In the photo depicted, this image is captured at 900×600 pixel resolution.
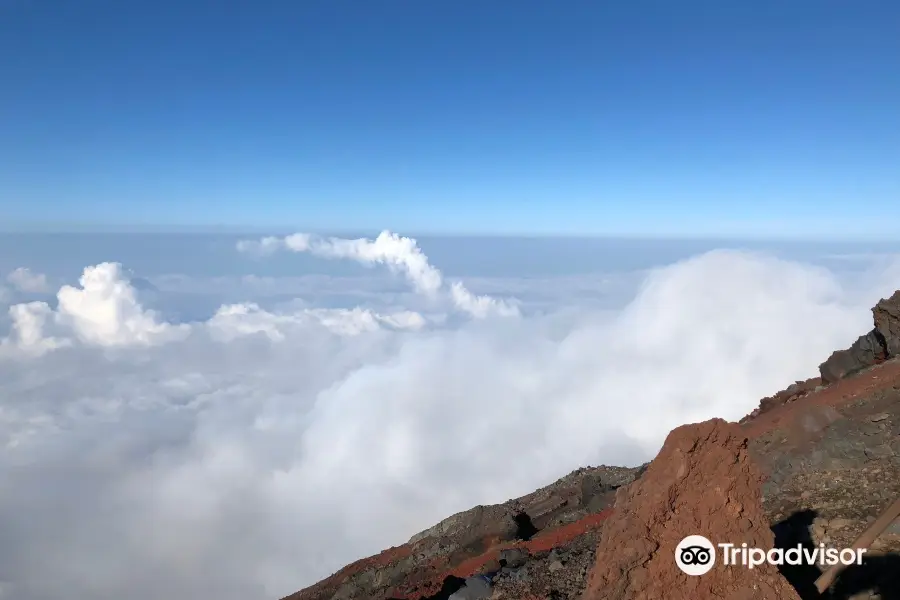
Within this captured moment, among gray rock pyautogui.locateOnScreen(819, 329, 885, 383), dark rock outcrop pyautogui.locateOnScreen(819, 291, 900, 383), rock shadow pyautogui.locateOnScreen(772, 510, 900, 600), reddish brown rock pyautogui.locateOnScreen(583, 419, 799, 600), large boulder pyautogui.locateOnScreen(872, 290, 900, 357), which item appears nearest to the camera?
reddish brown rock pyautogui.locateOnScreen(583, 419, 799, 600)

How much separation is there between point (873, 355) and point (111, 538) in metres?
147

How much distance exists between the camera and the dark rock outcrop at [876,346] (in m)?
23.8

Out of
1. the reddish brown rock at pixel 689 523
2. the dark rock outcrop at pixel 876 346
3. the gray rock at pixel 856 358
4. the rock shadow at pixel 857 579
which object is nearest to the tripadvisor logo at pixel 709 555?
the reddish brown rock at pixel 689 523

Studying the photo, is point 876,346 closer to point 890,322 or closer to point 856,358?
point 856,358

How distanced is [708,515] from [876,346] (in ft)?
75.4

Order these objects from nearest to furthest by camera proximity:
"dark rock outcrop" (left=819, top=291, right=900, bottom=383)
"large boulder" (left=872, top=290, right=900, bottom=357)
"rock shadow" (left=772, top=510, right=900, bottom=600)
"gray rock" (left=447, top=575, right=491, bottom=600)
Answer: "rock shadow" (left=772, top=510, right=900, bottom=600) < "gray rock" (left=447, top=575, right=491, bottom=600) < "large boulder" (left=872, top=290, right=900, bottom=357) < "dark rock outcrop" (left=819, top=291, right=900, bottom=383)

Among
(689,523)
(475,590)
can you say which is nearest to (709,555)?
(689,523)

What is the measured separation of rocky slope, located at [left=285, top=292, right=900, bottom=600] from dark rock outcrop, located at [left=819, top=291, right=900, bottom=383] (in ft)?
0.16

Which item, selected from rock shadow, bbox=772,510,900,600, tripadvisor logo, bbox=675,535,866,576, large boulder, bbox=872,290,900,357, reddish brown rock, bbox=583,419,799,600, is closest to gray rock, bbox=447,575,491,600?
rock shadow, bbox=772,510,900,600

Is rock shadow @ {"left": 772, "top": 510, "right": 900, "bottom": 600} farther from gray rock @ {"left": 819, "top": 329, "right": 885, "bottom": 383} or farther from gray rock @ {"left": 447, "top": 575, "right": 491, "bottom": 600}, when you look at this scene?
gray rock @ {"left": 819, "top": 329, "right": 885, "bottom": 383}

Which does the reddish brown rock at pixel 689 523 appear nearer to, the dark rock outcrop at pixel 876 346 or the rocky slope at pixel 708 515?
the rocky slope at pixel 708 515

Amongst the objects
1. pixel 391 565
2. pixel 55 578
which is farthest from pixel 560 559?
pixel 55 578

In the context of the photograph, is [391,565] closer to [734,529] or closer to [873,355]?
[734,529]

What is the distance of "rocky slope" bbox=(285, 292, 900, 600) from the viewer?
7621 millimetres
